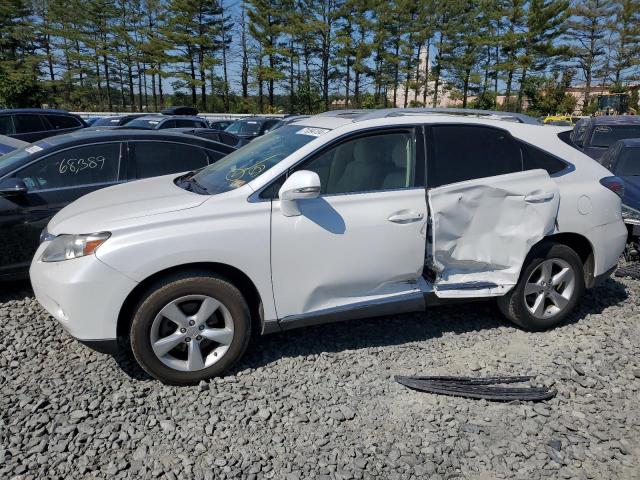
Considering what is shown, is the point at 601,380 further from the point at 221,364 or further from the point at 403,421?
the point at 221,364

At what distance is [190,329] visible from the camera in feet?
11.1

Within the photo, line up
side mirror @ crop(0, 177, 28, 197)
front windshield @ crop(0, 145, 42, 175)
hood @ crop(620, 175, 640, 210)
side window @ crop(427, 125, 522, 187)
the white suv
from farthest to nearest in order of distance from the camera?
hood @ crop(620, 175, 640, 210), front windshield @ crop(0, 145, 42, 175), side mirror @ crop(0, 177, 28, 197), side window @ crop(427, 125, 522, 187), the white suv

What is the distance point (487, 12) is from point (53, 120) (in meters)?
41.0

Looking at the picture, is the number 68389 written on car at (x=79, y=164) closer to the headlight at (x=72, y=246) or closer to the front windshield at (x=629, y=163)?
the headlight at (x=72, y=246)

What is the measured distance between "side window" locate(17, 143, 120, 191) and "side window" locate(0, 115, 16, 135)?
8.16 m

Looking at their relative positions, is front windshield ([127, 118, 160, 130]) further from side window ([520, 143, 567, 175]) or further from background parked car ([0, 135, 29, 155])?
side window ([520, 143, 567, 175])

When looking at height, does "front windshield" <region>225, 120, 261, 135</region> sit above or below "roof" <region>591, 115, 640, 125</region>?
below

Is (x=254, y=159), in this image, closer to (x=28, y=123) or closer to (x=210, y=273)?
(x=210, y=273)

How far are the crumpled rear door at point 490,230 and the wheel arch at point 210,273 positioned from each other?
51.9 inches

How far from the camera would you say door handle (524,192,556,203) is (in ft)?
13.3

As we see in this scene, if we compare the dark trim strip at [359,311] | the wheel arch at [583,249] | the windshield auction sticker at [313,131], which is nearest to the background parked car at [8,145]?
the windshield auction sticker at [313,131]

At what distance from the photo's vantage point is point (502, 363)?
3895 mm

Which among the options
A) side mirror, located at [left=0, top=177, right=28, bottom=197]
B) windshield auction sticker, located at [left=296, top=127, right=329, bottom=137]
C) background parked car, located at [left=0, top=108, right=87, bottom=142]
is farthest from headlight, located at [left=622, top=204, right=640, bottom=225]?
background parked car, located at [left=0, top=108, right=87, bottom=142]

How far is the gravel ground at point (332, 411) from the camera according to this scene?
282 cm
